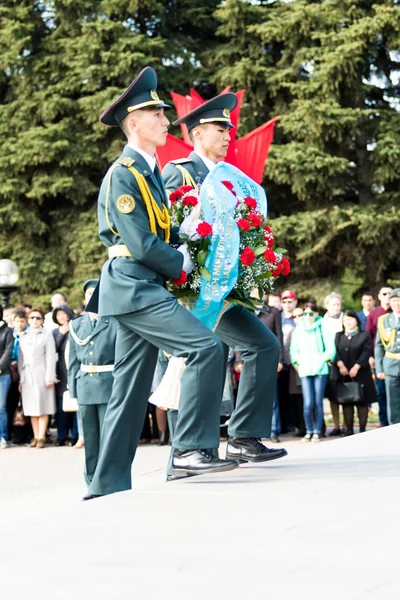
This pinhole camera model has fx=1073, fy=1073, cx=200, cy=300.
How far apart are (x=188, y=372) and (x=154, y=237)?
646mm

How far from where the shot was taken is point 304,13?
23094 mm

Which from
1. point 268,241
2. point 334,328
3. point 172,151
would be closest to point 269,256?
point 268,241

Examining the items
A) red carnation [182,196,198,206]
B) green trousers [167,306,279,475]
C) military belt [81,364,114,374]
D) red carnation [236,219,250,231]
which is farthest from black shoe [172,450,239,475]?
military belt [81,364,114,374]

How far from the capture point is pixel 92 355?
8.49 meters

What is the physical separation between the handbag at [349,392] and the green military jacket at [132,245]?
7.64 metres

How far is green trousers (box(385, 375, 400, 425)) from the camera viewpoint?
471 inches

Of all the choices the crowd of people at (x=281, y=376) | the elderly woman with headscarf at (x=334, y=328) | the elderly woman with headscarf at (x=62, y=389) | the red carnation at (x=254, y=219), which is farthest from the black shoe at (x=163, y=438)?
the red carnation at (x=254, y=219)

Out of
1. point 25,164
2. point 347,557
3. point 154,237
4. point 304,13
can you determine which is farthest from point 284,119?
point 347,557

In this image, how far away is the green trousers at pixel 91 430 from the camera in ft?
25.3

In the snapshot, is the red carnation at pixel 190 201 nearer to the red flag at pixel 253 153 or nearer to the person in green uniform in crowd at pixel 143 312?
the person in green uniform in crowd at pixel 143 312

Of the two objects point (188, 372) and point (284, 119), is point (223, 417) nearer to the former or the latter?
point (188, 372)

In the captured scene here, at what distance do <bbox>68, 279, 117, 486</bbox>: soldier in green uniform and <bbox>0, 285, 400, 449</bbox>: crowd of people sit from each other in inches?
149

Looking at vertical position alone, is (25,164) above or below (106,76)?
below

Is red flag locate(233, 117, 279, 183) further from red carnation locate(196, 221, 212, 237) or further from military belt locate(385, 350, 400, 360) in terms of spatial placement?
red carnation locate(196, 221, 212, 237)
